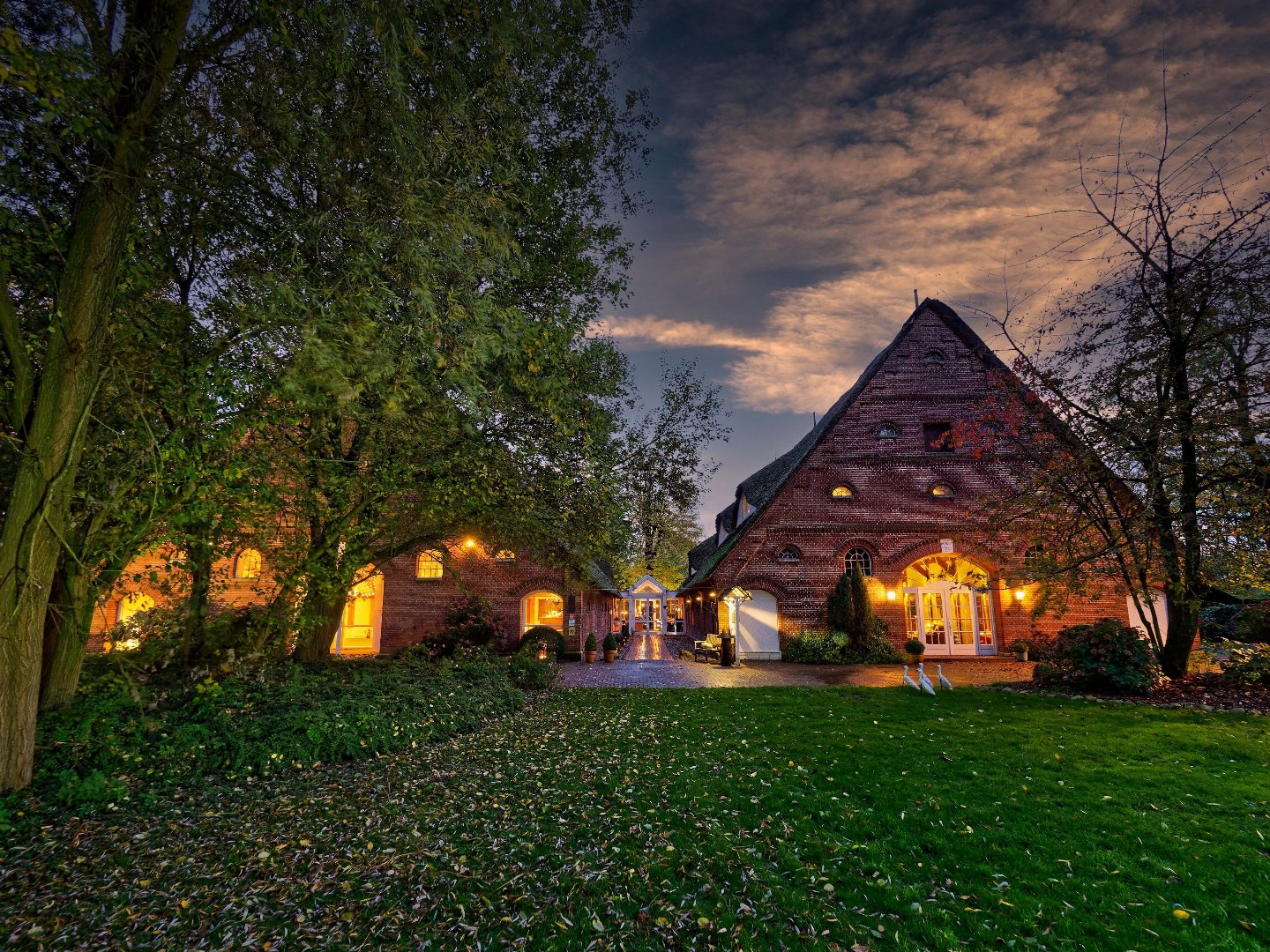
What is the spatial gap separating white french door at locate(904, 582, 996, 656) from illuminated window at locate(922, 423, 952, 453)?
16.7 feet

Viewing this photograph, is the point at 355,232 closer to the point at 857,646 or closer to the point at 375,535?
the point at 375,535

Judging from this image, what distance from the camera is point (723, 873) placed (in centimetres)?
414

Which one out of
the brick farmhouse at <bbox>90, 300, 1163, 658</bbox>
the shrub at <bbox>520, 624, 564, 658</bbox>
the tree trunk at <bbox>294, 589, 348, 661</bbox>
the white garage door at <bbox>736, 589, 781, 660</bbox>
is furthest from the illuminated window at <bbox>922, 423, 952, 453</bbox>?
the tree trunk at <bbox>294, 589, 348, 661</bbox>

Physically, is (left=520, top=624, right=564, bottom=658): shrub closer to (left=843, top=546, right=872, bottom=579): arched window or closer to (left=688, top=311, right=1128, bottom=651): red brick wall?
(left=688, top=311, right=1128, bottom=651): red brick wall

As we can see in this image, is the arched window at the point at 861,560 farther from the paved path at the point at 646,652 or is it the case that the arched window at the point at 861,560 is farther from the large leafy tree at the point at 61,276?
the large leafy tree at the point at 61,276

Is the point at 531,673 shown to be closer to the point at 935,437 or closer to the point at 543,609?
the point at 543,609

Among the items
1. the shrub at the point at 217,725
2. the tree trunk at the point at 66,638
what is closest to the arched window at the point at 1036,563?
the shrub at the point at 217,725

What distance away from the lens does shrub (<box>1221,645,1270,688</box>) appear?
10702 mm

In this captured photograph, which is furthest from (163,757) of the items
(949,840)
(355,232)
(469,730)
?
(949,840)

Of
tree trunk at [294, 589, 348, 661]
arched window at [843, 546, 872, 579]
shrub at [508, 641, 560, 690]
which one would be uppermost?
arched window at [843, 546, 872, 579]

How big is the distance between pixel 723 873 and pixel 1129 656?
38.8 ft

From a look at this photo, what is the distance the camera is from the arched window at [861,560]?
19.8 m

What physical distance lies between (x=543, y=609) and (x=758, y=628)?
8.48 meters

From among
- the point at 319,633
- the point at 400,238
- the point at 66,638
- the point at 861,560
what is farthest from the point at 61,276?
the point at 861,560
